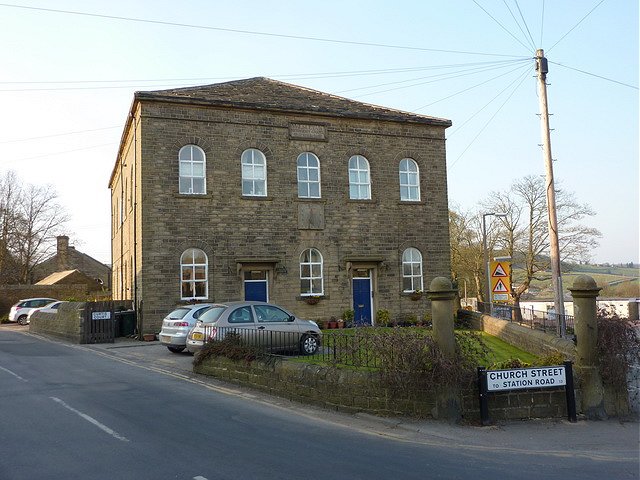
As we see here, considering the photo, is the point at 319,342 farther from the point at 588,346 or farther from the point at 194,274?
the point at 194,274

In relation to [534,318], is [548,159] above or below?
above

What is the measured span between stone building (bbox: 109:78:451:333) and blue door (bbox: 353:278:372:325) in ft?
0.16

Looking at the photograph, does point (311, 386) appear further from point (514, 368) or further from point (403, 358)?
point (514, 368)

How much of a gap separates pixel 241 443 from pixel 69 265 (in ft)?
208

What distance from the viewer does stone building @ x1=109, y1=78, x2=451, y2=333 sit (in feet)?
78.2

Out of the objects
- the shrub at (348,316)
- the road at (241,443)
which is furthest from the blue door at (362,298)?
the road at (241,443)

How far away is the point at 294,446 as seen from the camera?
800 centimetres

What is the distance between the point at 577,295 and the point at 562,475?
4.25m

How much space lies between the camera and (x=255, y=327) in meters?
15.4

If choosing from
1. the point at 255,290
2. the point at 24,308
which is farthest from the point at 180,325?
the point at 24,308

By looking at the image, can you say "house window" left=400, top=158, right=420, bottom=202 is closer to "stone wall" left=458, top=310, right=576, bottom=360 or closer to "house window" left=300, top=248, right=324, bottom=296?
"house window" left=300, top=248, right=324, bottom=296

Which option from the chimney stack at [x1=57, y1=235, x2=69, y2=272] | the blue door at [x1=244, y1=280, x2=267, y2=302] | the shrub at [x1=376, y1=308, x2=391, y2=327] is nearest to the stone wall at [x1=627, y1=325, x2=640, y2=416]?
the shrub at [x1=376, y1=308, x2=391, y2=327]

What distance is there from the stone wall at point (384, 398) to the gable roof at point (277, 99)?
15848mm

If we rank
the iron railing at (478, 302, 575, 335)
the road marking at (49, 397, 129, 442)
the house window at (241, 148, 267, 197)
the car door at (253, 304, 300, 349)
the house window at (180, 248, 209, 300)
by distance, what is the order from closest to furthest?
the road marking at (49, 397, 129, 442)
the car door at (253, 304, 300, 349)
the iron railing at (478, 302, 575, 335)
the house window at (180, 248, 209, 300)
the house window at (241, 148, 267, 197)
